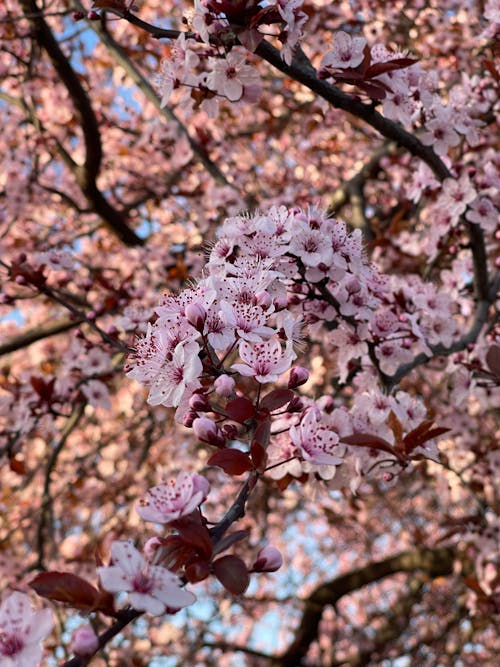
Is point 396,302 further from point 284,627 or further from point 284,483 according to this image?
point 284,627

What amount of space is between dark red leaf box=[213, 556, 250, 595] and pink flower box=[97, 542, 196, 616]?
0.08 meters

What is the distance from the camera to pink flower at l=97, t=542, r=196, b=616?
85 cm

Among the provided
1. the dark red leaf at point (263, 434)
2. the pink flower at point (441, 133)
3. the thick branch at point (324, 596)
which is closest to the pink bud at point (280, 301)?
the dark red leaf at point (263, 434)

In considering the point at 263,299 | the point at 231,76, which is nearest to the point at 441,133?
the point at 231,76

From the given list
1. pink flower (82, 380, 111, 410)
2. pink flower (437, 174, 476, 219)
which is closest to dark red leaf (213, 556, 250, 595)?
pink flower (437, 174, 476, 219)

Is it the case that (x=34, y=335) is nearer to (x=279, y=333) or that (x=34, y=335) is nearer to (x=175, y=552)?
(x=279, y=333)

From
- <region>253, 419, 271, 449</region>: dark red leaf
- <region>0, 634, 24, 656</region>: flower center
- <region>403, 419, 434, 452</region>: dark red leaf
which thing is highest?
<region>403, 419, 434, 452</region>: dark red leaf

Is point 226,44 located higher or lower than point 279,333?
higher

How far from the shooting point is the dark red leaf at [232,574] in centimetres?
95

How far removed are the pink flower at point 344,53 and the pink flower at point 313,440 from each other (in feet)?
3.36

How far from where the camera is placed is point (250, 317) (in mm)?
1241

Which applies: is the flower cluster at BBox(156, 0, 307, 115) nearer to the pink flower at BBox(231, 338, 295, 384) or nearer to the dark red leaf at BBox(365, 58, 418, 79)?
the dark red leaf at BBox(365, 58, 418, 79)

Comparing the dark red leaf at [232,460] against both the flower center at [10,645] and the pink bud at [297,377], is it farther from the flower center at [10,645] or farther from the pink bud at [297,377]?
the flower center at [10,645]

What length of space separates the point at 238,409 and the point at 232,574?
0.30 meters
